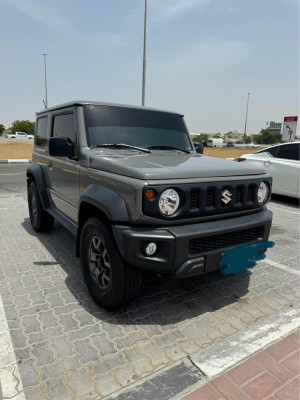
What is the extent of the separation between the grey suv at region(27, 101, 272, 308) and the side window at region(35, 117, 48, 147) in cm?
87

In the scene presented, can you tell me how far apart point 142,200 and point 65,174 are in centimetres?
173

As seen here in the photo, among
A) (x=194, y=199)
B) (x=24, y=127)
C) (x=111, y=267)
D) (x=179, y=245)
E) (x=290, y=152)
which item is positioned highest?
(x=24, y=127)

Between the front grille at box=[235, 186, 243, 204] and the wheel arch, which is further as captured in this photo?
the front grille at box=[235, 186, 243, 204]

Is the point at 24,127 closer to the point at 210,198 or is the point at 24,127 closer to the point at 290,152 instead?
the point at 290,152

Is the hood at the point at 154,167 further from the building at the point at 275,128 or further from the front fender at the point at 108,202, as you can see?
the building at the point at 275,128

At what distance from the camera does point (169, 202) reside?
235 cm

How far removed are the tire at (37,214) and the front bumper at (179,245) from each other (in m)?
2.81

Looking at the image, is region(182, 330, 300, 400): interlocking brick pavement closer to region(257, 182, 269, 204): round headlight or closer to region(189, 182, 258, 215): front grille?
region(189, 182, 258, 215): front grille

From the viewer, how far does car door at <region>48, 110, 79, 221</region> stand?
3365 mm

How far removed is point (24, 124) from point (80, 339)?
3162 inches

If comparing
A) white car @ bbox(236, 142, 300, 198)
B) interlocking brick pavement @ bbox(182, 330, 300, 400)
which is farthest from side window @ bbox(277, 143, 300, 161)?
interlocking brick pavement @ bbox(182, 330, 300, 400)

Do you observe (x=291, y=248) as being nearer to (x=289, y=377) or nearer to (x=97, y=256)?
(x=289, y=377)

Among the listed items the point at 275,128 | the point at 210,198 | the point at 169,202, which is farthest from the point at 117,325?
the point at 275,128

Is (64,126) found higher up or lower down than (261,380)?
higher up
